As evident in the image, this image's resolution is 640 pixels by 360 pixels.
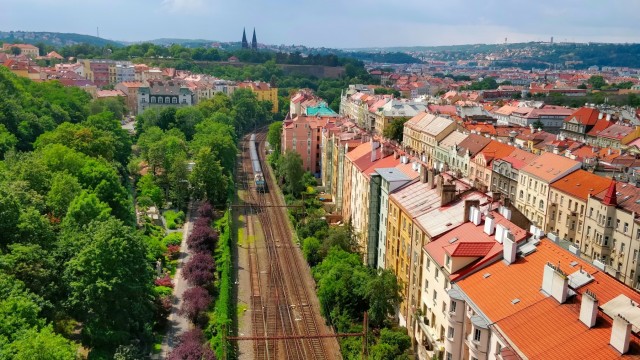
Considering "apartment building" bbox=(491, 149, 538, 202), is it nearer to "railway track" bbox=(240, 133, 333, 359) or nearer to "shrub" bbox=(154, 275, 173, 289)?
"railway track" bbox=(240, 133, 333, 359)

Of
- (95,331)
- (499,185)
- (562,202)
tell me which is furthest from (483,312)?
(499,185)

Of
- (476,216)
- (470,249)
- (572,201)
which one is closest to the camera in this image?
(470,249)

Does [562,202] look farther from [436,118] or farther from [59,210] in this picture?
[59,210]

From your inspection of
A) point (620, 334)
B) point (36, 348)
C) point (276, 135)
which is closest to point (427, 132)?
point (276, 135)

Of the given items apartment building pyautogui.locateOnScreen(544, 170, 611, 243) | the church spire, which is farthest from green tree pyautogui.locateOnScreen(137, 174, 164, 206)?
the church spire

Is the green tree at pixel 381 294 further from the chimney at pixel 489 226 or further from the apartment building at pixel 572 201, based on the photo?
the apartment building at pixel 572 201

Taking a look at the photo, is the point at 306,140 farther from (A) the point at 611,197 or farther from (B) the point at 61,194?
(A) the point at 611,197

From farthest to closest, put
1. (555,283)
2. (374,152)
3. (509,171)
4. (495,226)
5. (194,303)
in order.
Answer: (509,171) < (374,152) < (194,303) < (495,226) < (555,283)

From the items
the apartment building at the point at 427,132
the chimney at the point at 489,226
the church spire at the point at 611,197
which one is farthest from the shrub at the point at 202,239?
the church spire at the point at 611,197
